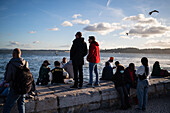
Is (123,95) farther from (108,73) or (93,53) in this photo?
(108,73)

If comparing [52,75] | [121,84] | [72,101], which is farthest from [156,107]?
[52,75]

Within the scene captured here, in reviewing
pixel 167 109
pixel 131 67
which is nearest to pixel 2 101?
pixel 131 67

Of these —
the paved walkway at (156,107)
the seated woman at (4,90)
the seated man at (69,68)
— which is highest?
the seated man at (69,68)

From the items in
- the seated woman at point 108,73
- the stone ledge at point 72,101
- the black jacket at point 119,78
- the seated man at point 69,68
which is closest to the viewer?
the stone ledge at point 72,101

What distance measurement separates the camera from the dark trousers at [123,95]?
5059 millimetres

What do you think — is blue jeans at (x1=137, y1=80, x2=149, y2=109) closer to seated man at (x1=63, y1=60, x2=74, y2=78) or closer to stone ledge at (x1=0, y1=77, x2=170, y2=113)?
stone ledge at (x1=0, y1=77, x2=170, y2=113)

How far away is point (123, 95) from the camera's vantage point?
5082 mm

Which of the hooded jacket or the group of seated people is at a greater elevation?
the hooded jacket

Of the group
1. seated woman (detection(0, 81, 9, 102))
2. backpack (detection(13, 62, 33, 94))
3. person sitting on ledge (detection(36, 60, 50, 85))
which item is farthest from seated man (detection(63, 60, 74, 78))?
backpack (detection(13, 62, 33, 94))

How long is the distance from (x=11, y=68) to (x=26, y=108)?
1270 mm

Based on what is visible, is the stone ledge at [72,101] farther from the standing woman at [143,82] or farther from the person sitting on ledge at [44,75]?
the person sitting on ledge at [44,75]

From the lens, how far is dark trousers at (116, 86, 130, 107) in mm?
5059

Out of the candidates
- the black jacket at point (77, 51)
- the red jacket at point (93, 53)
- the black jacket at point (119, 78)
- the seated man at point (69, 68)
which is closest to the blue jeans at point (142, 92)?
the black jacket at point (119, 78)

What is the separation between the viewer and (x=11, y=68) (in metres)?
3.22
